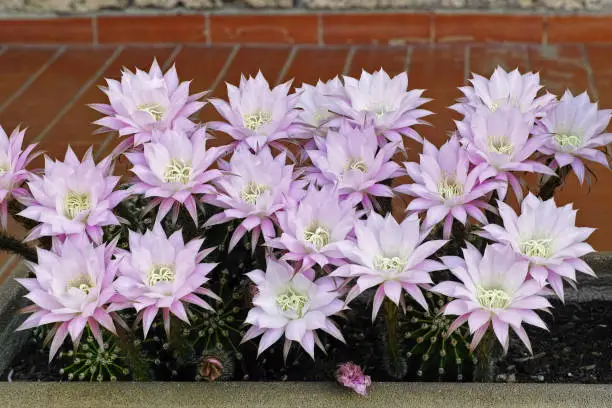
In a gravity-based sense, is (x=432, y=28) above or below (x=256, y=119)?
above

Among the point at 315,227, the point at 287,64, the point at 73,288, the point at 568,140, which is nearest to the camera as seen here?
the point at 73,288

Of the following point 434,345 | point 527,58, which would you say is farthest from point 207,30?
point 434,345

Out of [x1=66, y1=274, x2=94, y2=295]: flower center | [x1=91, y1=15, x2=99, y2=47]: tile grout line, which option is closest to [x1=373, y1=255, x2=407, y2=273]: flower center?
Answer: [x1=66, y1=274, x2=94, y2=295]: flower center

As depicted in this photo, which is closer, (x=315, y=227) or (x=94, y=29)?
(x=315, y=227)

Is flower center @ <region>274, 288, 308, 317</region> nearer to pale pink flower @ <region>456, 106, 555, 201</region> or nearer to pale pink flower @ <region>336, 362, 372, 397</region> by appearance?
pale pink flower @ <region>336, 362, 372, 397</region>

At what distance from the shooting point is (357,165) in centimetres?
154

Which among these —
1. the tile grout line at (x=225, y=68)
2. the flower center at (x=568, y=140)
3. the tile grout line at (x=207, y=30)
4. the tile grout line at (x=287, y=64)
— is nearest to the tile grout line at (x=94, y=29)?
the tile grout line at (x=207, y=30)

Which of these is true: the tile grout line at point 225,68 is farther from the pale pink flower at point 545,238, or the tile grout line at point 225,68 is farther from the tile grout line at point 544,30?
the pale pink flower at point 545,238

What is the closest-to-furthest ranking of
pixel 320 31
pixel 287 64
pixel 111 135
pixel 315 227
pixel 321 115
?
pixel 315 227
pixel 321 115
pixel 111 135
pixel 287 64
pixel 320 31

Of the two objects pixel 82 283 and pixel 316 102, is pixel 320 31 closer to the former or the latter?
pixel 316 102

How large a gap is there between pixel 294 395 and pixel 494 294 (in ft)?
1.11

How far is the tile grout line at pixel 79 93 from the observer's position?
340 cm

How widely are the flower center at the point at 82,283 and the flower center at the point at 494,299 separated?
0.58 metres

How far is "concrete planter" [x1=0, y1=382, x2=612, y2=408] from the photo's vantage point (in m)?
1.43
